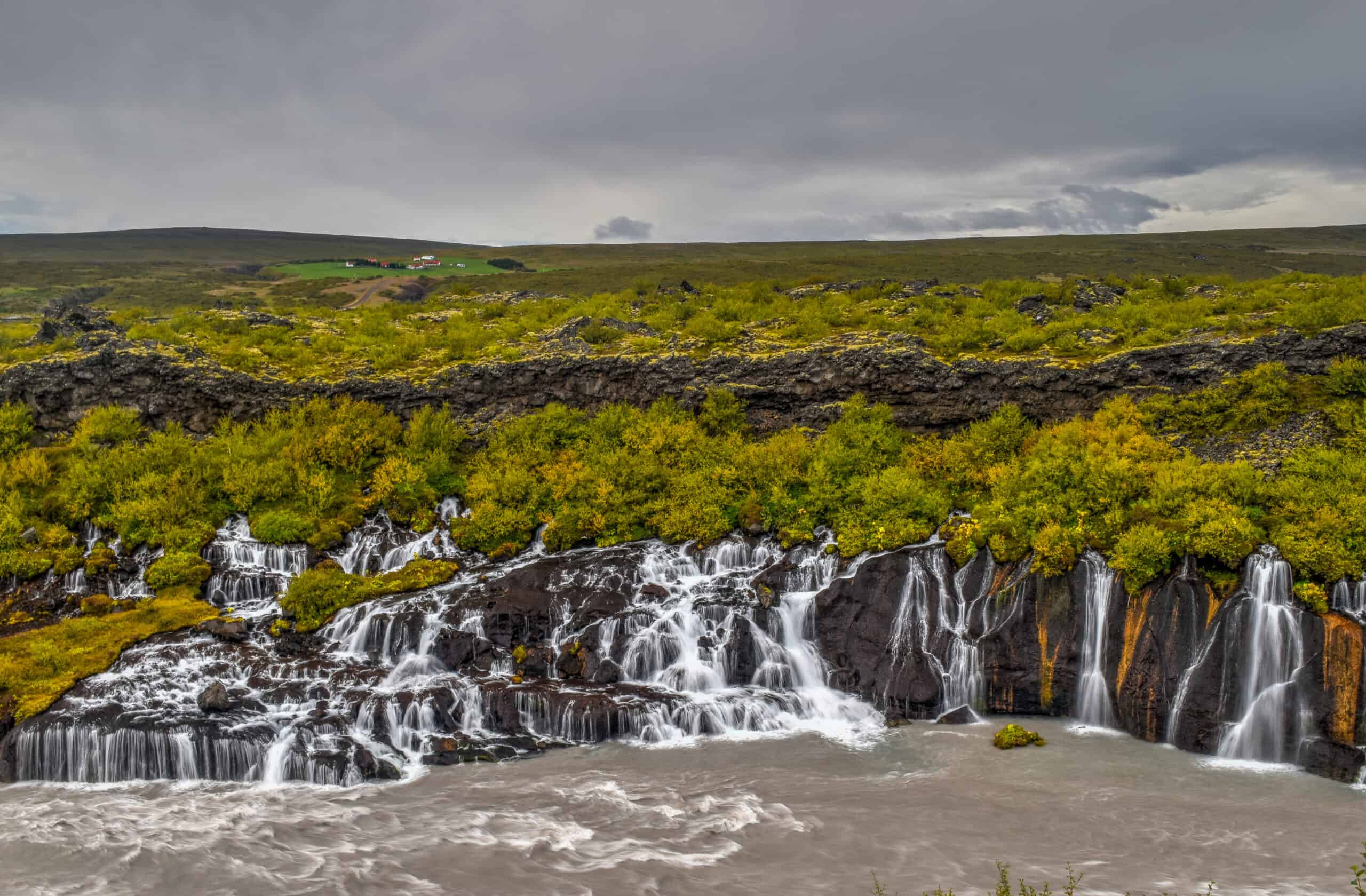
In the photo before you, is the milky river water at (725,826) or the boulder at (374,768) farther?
the boulder at (374,768)

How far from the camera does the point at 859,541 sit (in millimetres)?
22188

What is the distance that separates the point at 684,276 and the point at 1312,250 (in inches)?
2826

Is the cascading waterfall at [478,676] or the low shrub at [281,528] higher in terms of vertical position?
the low shrub at [281,528]

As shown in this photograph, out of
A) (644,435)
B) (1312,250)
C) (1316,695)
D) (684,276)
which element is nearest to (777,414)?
(644,435)

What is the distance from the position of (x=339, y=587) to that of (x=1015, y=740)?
17620 millimetres

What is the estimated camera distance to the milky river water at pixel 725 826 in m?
13.2

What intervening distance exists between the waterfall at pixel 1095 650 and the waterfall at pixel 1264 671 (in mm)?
2299

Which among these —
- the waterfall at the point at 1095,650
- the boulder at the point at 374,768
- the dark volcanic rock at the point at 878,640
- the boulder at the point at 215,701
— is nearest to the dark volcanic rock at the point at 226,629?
the boulder at the point at 215,701

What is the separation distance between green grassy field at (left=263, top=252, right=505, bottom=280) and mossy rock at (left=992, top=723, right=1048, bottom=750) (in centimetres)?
7991

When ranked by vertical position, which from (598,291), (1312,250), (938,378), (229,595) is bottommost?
(229,595)

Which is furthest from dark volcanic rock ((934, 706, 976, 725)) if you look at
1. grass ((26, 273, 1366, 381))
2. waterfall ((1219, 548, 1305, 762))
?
grass ((26, 273, 1366, 381))

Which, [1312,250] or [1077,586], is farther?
[1312,250]

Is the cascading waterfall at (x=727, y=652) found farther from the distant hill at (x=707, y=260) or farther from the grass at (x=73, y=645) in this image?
the distant hill at (x=707, y=260)

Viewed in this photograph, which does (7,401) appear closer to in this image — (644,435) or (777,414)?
(644,435)
